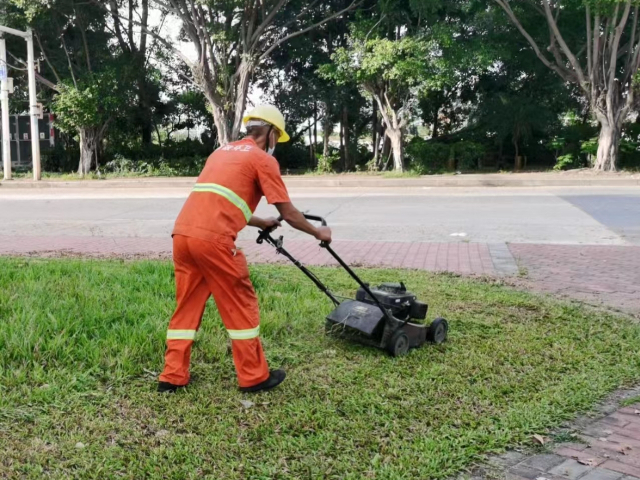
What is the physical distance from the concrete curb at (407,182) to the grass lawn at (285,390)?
14.7m

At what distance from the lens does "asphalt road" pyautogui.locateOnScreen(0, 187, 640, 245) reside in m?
10.0

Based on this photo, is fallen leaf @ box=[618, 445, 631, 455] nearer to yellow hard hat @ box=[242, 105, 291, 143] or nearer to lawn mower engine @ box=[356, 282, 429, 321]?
lawn mower engine @ box=[356, 282, 429, 321]

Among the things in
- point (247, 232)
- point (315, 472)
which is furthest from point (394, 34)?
point (315, 472)

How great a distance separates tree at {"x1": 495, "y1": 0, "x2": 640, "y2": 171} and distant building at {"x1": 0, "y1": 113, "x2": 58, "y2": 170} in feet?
55.9

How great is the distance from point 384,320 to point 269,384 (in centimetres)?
95

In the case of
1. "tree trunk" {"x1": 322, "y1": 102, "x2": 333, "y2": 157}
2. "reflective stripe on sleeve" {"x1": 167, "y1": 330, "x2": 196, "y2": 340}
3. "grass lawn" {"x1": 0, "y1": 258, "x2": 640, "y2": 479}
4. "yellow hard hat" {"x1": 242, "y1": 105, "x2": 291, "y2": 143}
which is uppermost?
"tree trunk" {"x1": 322, "y1": 102, "x2": 333, "y2": 157}

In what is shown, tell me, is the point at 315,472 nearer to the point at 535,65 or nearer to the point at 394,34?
the point at 394,34

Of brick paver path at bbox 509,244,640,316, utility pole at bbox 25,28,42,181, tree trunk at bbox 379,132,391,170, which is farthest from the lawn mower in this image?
tree trunk at bbox 379,132,391,170

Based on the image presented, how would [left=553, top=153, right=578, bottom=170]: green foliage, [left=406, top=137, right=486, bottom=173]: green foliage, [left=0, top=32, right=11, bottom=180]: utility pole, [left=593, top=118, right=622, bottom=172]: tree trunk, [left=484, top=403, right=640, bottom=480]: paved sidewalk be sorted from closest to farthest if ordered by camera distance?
[left=484, top=403, right=640, bottom=480]: paved sidewalk → [left=593, top=118, right=622, bottom=172]: tree trunk → [left=0, top=32, right=11, bottom=180]: utility pole → [left=553, top=153, right=578, bottom=170]: green foliage → [left=406, top=137, right=486, bottom=173]: green foliage

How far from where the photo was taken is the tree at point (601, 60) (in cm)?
2050

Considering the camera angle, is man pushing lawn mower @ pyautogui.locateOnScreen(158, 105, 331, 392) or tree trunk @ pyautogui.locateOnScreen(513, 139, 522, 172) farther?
tree trunk @ pyautogui.locateOnScreen(513, 139, 522, 172)

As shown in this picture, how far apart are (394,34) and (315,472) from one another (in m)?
22.1

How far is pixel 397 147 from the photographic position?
23.5 m

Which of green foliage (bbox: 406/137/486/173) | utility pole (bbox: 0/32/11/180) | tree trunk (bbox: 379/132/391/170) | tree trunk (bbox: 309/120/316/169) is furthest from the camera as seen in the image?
tree trunk (bbox: 309/120/316/169)
